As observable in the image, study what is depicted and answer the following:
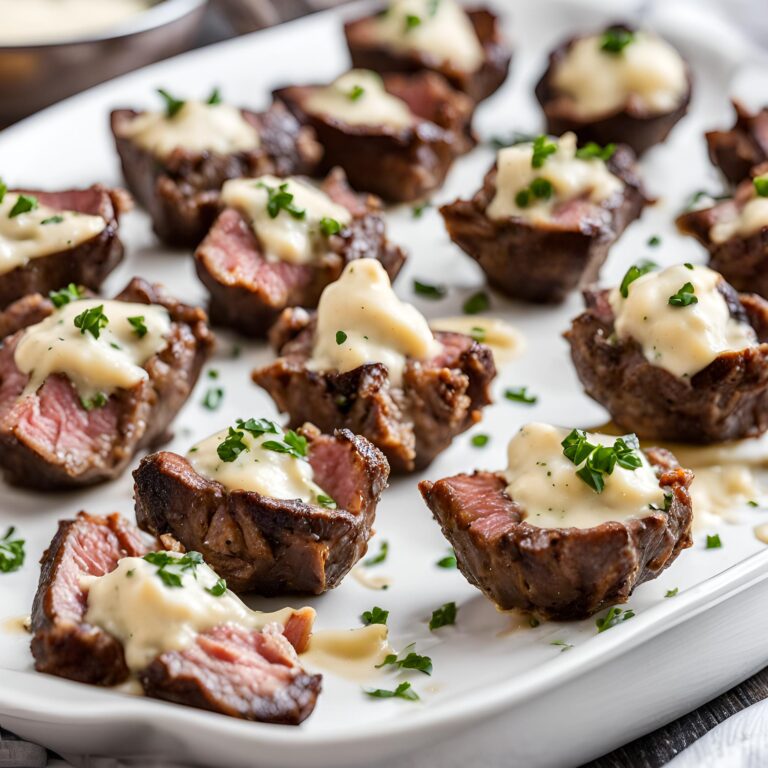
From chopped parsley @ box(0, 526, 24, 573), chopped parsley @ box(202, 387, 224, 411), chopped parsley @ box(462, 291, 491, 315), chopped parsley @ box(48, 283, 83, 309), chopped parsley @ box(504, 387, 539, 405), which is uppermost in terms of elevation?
chopped parsley @ box(48, 283, 83, 309)

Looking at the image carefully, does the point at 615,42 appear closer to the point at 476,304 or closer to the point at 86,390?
the point at 476,304

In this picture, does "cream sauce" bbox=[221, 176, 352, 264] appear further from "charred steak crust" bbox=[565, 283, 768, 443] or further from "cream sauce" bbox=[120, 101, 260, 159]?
"charred steak crust" bbox=[565, 283, 768, 443]

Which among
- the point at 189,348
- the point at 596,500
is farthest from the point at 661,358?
the point at 189,348

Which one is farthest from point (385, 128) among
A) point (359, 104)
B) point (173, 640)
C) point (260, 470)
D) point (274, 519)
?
point (173, 640)

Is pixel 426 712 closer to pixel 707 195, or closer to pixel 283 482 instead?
pixel 283 482

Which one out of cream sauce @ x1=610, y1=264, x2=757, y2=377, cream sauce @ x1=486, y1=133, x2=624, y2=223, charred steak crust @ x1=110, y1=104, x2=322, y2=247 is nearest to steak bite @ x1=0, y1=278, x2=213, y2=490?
charred steak crust @ x1=110, y1=104, x2=322, y2=247

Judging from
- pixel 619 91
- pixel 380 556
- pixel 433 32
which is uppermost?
pixel 433 32
